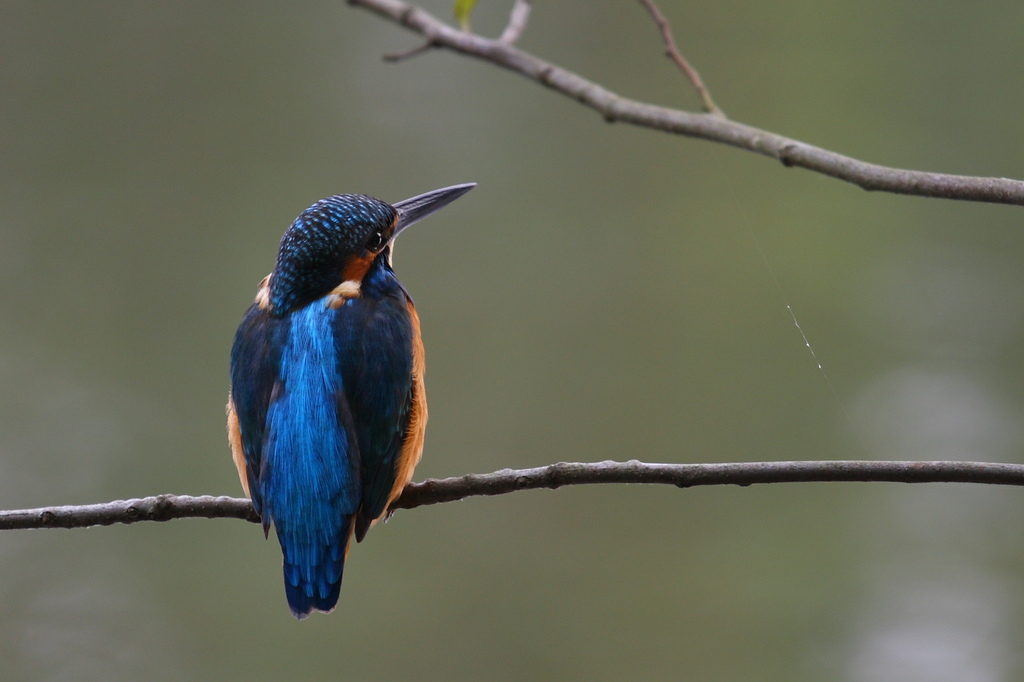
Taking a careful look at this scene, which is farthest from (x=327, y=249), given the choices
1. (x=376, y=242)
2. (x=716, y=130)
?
(x=716, y=130)

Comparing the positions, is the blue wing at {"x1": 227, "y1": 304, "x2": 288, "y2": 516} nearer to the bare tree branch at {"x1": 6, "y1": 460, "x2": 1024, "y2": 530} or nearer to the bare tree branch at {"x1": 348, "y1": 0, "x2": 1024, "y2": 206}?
the bare tree branch at {"x1": 6, "y1": 460, "x2": 1024, "y2": 530}

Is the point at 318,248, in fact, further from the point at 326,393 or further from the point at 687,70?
the point at 687,70

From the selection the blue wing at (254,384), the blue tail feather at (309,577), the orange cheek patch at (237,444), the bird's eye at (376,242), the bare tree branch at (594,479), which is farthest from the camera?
the bird's eye at (376,242)

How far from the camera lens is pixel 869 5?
14.9 feet

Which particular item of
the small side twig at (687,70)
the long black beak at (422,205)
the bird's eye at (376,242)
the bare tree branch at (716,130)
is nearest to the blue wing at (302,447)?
the bird's eye at (376,242)

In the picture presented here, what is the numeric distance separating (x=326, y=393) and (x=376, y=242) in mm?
481

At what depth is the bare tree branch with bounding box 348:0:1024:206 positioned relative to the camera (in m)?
1.51

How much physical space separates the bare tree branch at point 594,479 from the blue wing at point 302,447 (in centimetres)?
9

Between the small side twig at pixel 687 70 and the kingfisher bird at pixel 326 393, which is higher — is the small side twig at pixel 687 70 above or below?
above

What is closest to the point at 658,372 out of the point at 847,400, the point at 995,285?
the point at 847,400

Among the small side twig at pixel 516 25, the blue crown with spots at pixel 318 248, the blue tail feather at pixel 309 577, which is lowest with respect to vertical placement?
the blue tail feather at pixel 309 577

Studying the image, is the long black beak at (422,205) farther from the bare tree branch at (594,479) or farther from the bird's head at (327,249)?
Result: the bare tree branch at (594,479)

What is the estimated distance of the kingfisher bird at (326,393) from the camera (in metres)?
1.91

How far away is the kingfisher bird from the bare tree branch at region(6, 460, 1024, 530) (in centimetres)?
10
